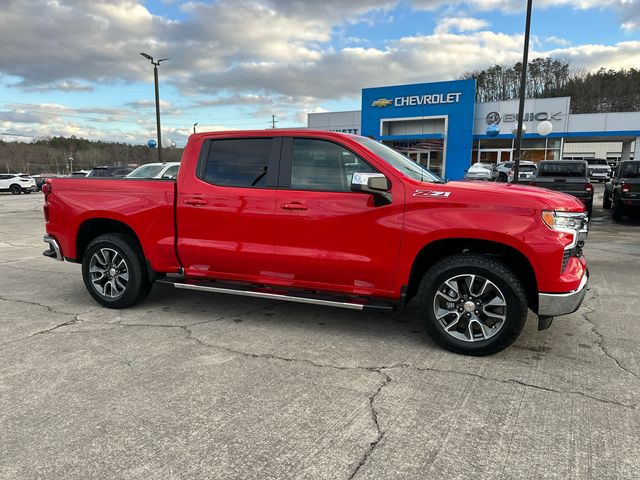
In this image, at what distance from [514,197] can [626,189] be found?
1188 centimetres

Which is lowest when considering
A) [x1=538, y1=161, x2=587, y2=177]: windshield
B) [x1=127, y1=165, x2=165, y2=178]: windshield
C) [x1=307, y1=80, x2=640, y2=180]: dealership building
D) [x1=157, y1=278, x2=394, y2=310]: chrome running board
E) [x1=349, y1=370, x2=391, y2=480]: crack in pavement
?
[x1=349, y1=370, x2=391, y2=480]: crack in pavement

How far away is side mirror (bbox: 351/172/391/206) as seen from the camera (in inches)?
150

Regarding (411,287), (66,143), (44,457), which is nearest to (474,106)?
(411,287)

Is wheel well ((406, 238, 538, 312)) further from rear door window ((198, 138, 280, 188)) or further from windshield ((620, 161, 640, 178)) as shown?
windshield ((620, 161, 640, 178))

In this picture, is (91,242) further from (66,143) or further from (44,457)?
(66,143)

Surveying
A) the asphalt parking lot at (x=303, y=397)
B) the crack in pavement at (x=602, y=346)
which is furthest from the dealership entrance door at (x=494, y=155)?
the crack in pavement at (x=602, y=346)

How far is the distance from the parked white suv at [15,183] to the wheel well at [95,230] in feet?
113

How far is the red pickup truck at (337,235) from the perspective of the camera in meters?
3.69

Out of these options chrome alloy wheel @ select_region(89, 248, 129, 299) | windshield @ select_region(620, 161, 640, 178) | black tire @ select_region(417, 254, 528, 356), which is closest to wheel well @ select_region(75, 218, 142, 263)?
chrome alloy wheel @ select_region(89, 248, 129, 299)

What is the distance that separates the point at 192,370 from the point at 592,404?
112 inches

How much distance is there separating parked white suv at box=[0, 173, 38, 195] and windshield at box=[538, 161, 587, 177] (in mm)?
34870

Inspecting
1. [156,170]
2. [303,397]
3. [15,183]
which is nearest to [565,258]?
[303,397]

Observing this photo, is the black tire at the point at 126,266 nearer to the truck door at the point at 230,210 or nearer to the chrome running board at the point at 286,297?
the chrome running board at the point at 286,297

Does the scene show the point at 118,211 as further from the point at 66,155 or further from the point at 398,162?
the point at 66,155
